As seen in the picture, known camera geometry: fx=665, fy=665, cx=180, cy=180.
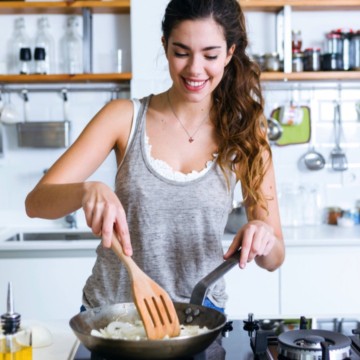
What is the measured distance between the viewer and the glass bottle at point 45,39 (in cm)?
329

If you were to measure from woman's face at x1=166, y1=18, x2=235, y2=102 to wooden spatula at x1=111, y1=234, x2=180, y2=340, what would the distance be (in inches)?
17.1

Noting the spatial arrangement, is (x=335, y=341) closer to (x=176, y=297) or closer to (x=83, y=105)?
(x=176, y=297)

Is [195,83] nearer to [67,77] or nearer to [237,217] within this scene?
[237,217]

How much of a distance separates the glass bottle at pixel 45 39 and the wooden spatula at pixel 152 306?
2279 mm

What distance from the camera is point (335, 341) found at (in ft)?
4.04

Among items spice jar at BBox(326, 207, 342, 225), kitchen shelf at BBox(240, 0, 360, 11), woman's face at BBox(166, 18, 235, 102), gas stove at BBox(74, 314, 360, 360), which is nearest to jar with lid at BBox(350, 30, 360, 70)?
kitchen shelf at BBox(240, 0, 360, 11)

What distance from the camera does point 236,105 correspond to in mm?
1609

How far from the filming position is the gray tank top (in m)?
1.48

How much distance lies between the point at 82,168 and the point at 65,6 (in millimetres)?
1877

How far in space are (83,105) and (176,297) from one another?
6.81ft

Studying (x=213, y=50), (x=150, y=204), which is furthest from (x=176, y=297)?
(x=213, y=50)

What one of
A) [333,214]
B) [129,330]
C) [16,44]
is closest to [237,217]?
[333,214]

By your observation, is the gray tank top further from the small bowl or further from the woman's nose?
the small bowl

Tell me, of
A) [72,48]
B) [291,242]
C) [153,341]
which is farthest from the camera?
[72,48]
